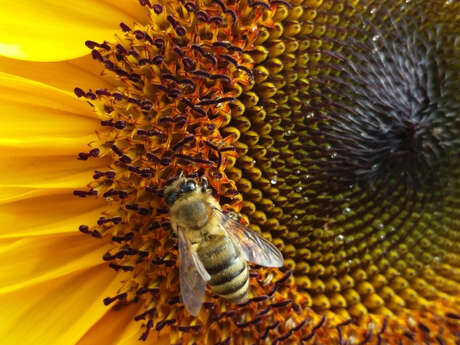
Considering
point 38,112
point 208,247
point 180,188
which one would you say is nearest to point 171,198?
point 180,188

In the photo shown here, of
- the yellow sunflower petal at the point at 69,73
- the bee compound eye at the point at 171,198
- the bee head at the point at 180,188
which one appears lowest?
the bee compound eye at the point at 171,198

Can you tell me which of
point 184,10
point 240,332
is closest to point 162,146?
point 184,10

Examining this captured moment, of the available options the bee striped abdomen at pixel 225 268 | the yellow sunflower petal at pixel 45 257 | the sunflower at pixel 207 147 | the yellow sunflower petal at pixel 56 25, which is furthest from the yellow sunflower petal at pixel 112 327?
the yellow sunflower petal at pixel 56 25

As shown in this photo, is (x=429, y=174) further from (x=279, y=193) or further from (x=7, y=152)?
(x=7, y=152)

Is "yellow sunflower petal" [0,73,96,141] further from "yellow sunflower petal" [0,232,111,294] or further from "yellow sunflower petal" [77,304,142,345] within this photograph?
"yellow sunflower petal" [77,304,142,345]

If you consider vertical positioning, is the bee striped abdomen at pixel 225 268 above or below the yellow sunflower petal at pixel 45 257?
above

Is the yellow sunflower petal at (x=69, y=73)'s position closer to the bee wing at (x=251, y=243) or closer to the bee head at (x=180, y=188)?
the bee head at (x=180, y=188)

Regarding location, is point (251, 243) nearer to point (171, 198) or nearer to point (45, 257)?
point (171, 198)

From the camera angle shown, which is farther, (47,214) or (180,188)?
(47,214)
